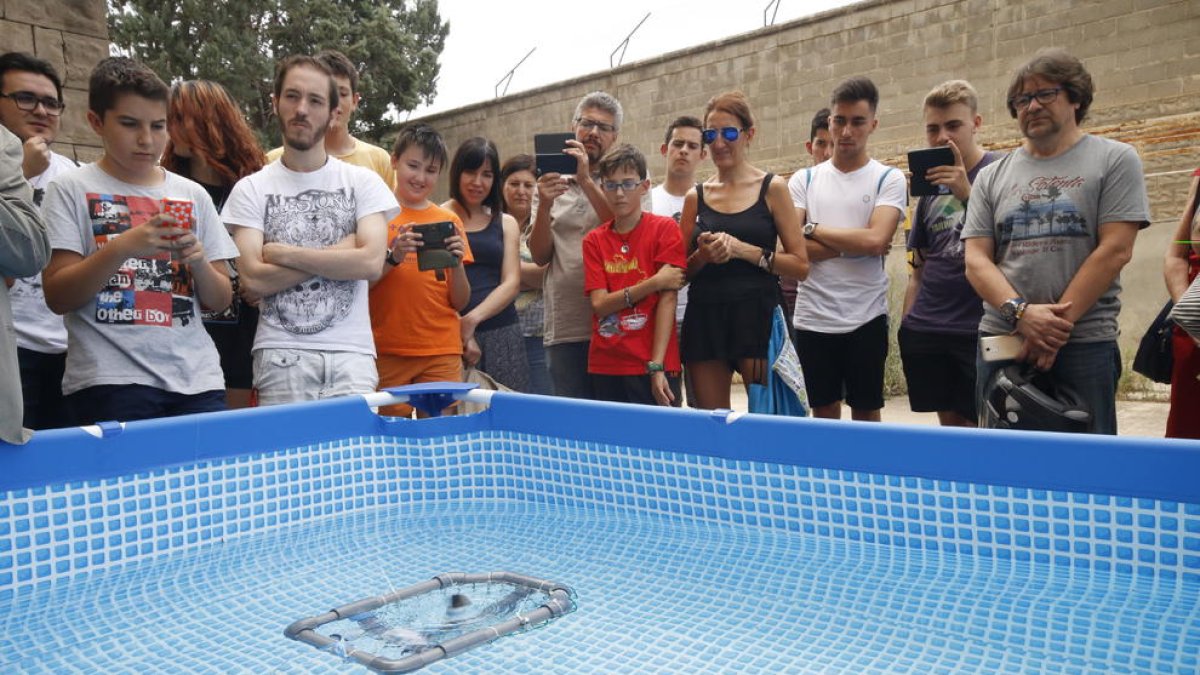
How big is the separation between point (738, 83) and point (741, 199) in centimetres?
755

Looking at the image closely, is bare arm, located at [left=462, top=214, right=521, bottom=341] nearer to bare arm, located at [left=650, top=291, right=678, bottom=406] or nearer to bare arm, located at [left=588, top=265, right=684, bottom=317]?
bare arm, located at [left=588, top=265, right=684, bottom=317]

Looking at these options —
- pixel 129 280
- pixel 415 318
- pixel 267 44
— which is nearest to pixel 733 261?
pixel 415 318

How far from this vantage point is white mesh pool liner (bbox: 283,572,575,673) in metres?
1.86

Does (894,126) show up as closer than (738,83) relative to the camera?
Yes

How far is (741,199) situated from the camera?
147 inches

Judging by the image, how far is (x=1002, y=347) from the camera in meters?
2.96

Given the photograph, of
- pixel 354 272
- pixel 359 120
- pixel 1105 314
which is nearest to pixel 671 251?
pixel 354 272

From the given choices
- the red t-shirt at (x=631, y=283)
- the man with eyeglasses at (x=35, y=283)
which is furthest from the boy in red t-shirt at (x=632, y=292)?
the man with eyeglasses at (x=35, y=283)

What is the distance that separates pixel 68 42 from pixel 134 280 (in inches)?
110

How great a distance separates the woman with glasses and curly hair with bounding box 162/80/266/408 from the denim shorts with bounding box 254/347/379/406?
37cm

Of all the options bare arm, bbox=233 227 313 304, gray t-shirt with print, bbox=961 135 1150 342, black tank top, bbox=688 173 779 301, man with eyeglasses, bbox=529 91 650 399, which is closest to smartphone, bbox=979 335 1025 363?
gray t-shirt with print, bbox=961 135 1150 342

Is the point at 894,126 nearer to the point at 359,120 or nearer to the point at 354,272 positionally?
the point at 354,272

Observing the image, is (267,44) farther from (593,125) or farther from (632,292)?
(632,292)

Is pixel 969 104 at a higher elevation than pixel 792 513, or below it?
higher
